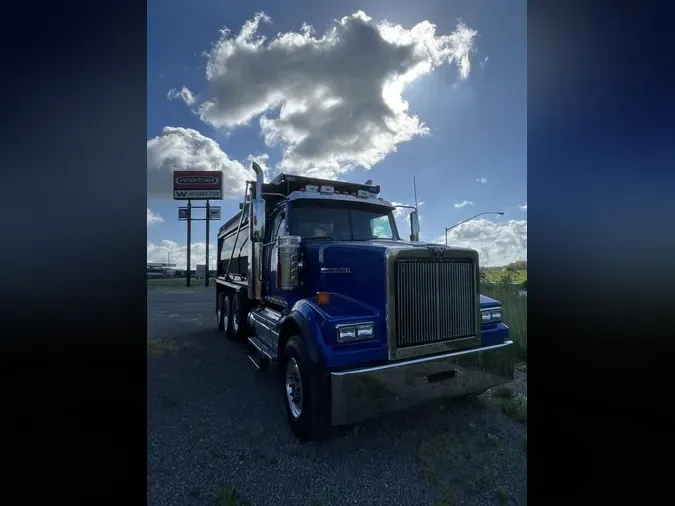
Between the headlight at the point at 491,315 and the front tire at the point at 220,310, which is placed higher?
the headlight at the point at 491,315

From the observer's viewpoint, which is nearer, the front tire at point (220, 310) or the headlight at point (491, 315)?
the headlight at point (491, 315)

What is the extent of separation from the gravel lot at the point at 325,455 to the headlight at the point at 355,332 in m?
1.00

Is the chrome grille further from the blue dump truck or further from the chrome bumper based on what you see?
the chrome bumper

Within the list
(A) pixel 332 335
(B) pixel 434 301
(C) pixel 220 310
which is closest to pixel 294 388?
(A) pixel 332 335

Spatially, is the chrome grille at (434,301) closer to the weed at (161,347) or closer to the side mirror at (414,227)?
the side mirror at (414,227)

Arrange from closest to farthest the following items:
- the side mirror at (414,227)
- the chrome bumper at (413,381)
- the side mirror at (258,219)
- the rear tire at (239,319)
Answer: the chrome bumper at (413,381)
the side mirror at (258,219)
the side mirror at (414,227)
the rear tire at (239,319)

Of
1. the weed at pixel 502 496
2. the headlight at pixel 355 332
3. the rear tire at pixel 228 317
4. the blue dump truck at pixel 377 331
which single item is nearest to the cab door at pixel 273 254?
the blue dump truck at pixel 377 331

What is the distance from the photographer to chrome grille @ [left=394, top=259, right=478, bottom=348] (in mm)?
2959

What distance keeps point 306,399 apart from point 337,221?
2468 mm

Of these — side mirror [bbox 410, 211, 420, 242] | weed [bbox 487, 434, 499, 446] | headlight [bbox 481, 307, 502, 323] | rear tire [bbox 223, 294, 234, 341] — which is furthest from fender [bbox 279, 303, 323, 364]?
rear tire [bbox 223, 294, 234, 341]

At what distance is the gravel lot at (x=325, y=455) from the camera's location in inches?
88.4
